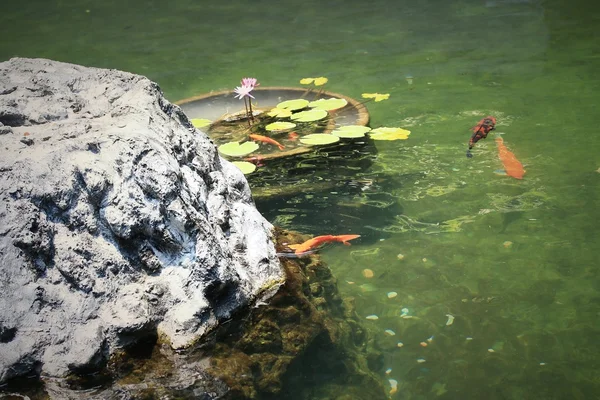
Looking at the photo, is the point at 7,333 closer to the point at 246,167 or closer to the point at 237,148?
the point at 246,167

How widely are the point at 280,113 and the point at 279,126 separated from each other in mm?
231

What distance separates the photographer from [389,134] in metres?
4.07

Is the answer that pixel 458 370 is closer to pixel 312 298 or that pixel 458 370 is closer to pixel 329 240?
pixel 312 298

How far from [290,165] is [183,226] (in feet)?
5.85

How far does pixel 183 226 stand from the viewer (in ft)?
6.87

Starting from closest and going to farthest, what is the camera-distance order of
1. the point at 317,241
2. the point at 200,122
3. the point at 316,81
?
the point at 317,241 → the point at 200,122 → the point at 316,81

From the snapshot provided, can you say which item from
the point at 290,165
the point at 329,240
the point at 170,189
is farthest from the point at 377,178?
the point at 170,189

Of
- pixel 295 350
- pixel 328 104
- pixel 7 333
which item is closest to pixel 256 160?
pixel 328 104

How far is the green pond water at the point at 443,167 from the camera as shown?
8.11 feet

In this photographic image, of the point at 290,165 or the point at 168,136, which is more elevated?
the point at 168,136

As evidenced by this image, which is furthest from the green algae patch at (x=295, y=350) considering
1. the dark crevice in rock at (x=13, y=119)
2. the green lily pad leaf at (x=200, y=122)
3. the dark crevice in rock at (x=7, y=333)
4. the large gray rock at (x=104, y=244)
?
the green lily pad leaf at (x=200, y=122)

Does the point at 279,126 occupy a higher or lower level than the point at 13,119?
lower

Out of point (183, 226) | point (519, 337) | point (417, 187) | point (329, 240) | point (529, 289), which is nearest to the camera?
point (183, 226)

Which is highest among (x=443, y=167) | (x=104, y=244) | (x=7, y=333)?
(x=104, y=244)
